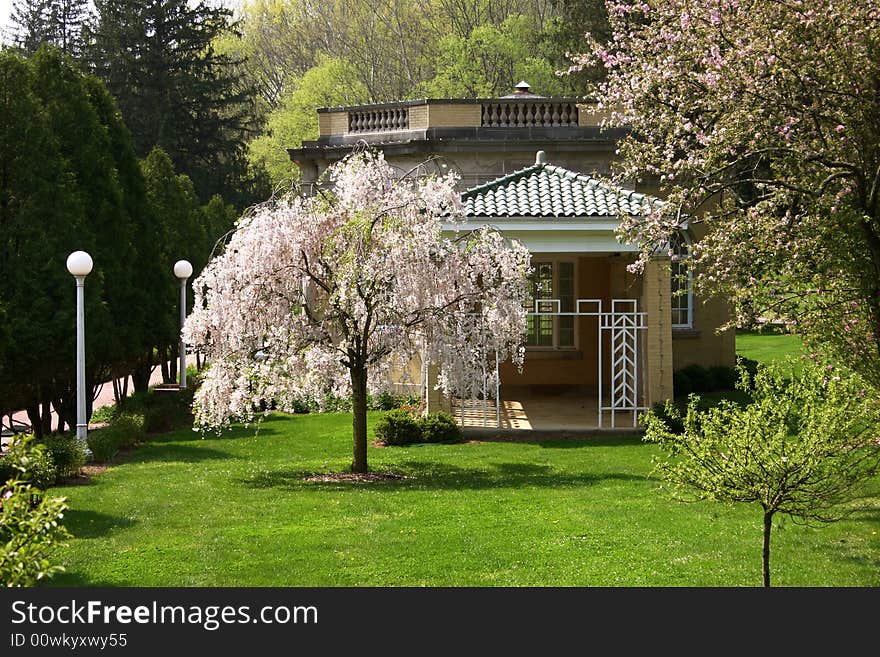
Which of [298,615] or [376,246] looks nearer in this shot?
[298,615]

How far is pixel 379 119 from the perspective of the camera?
25578mm

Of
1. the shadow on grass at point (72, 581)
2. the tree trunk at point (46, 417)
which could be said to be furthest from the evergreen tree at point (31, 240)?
the shadow on grass at point (72, 581)

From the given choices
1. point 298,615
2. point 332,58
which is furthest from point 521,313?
point 332,58

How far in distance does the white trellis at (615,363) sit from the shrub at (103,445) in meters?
5.44

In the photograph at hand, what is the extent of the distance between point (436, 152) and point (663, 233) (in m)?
13.1

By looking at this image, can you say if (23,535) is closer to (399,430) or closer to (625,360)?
(399,430)

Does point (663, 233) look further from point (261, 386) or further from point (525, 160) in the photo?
point (525, 160)

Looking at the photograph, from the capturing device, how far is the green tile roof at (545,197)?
18078 millimetres

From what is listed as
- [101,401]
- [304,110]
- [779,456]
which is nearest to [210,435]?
[101,401]

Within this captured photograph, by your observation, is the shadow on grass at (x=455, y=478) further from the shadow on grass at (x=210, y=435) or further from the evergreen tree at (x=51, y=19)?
the evergreen tree at (x=51, y=19)

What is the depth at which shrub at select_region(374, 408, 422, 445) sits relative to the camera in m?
17.1

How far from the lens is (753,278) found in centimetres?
1196

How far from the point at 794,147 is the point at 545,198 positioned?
27.5ft

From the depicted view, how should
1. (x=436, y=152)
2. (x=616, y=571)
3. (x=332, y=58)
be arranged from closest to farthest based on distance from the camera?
(x=616, y=571), (x=436, y=152), (x=332, y=58)
